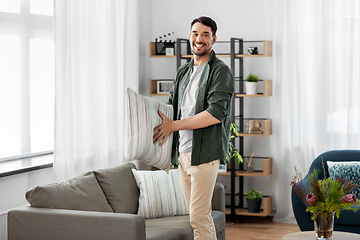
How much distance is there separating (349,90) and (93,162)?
8.26 feet

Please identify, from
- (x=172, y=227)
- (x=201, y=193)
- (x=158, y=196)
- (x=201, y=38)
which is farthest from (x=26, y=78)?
(x=201, y=193)

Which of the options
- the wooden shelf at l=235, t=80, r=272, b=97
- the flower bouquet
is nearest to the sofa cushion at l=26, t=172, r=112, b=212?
the flower bouquet

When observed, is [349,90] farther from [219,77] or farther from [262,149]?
[219,77]

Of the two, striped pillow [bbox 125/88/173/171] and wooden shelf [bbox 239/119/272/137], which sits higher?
striped pillow [bbox 125/88/173/171]

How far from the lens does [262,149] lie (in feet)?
16.8

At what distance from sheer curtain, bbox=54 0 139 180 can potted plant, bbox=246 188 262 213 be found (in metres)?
1.38

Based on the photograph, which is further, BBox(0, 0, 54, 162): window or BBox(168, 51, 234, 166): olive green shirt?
BBox(0, 0, 54, 162): window

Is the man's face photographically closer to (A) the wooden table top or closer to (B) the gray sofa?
(B) the gray sofa

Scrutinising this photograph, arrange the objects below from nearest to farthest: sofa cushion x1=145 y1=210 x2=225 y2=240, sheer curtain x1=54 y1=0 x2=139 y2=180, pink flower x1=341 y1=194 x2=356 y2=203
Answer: pink flower x1=341 y1=194 x2=356 y2=203 → sofa cushion x1=145 y1=210 x2=225 y2=240 → sheer curtain x1=54 y1=0 x2=139 y2=180

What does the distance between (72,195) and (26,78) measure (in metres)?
1.11

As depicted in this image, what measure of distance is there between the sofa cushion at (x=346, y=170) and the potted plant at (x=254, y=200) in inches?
37.5

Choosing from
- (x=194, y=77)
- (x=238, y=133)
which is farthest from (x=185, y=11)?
(x=194, y=77)

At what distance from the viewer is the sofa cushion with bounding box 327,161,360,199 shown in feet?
13.0

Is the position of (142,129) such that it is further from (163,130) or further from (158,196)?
(158,196)
